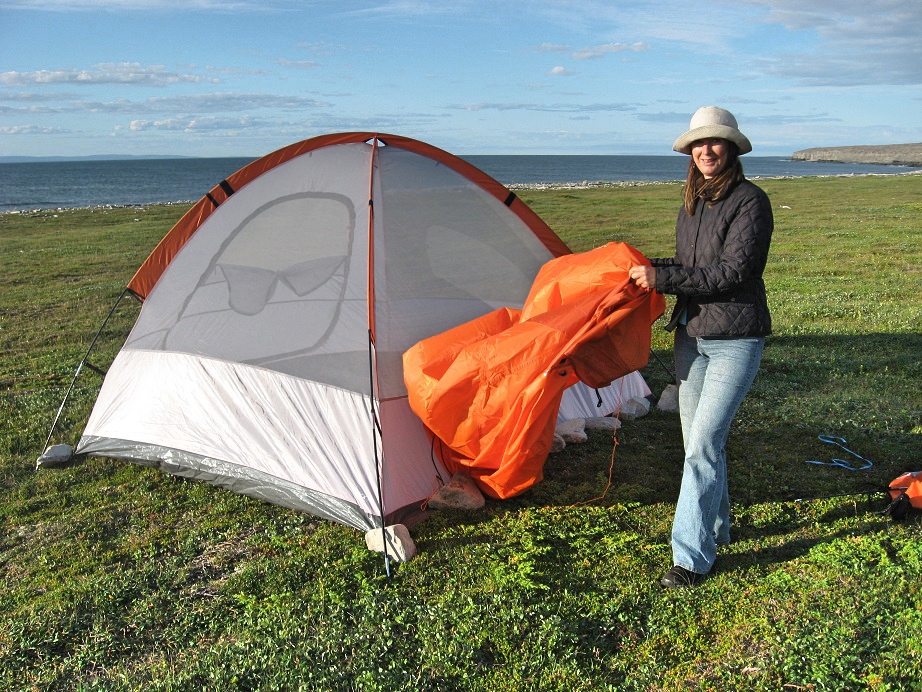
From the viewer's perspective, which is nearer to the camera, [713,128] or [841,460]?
[713,128]

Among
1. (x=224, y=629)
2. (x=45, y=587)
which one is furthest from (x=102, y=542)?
(x=224, y=629)

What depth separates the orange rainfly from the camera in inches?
165

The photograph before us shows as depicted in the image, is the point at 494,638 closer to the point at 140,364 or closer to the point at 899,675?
the point at 899,675

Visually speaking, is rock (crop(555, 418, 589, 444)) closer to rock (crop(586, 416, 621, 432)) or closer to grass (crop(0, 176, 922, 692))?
grass (crop(0, 176, 922, 692))

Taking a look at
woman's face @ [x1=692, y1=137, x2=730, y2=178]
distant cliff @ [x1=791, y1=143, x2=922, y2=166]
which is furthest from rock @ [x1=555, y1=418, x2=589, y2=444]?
distant cliff @ [x1=791, y1=143, x2=922, y2=166]

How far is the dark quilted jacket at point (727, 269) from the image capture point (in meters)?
3.44

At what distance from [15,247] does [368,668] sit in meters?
19.8

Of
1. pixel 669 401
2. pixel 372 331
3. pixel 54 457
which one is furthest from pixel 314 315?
pixel 669 401

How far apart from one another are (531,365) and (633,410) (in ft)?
7.45

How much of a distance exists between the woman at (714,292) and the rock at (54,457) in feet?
14.4

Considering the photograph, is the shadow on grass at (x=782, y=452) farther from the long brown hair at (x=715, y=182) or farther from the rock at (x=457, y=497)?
the long brown hair at (x=715, y=182)

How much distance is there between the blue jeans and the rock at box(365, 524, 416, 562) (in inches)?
56.6

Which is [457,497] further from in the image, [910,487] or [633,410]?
[910,487]

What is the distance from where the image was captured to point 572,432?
5.65 metres
